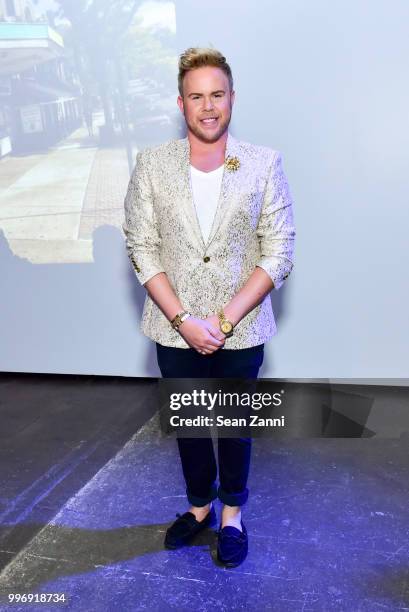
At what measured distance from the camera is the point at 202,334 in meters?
1.73

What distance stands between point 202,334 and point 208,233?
0.28 m

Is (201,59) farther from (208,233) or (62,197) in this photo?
(62,197)

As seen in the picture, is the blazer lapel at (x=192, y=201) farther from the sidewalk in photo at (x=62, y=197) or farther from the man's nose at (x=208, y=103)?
the sidewalk in photo at (x=62, y=197)

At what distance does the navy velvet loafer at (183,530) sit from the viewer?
2.08 m

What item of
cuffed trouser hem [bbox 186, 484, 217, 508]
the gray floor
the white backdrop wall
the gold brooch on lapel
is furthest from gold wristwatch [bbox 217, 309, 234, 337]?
the white backdrop wall

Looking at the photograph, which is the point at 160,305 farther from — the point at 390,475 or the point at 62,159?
the point at 62,159

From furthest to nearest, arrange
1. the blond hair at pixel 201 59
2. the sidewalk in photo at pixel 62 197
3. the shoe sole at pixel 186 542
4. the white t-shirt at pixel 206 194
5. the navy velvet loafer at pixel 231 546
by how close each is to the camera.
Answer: the sidewalk in photo at pixel 62 197, the shoe sole at pixel 186 542, the navy velvet loafer at pixel 231 546, the white t-shirt at pixel 206 194, the blond hair at pixel 201 59

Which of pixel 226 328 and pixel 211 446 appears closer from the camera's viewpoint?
pixel 226 328

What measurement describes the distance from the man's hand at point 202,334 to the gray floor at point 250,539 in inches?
28.4

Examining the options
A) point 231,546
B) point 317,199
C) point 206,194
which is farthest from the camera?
point 317,199

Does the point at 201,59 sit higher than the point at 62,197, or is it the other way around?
the point at 201,59

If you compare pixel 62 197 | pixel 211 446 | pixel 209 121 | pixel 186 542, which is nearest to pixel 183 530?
pixel 186 542

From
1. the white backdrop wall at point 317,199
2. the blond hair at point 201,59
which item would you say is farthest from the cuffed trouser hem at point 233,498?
the white backdrop wall at point 317,199

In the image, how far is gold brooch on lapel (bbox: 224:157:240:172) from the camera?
1752 millimetres
